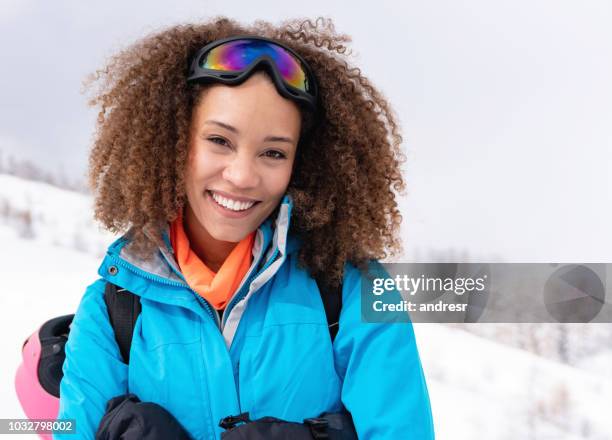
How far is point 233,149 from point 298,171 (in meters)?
0.33

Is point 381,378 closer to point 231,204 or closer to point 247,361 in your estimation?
point 247,361

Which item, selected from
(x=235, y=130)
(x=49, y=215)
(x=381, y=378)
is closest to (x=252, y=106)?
(x=235, y=130)

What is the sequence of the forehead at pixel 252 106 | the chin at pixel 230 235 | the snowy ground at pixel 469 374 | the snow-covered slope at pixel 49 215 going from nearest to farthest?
the forehead at pixel 252 106 < the chin at pixel 230 235 < the snowy ground at pixel 469 374 < the snow-covered slope at pixel 49 215

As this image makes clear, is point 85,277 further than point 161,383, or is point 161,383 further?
point 85,277

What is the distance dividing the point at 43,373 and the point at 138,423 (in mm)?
636

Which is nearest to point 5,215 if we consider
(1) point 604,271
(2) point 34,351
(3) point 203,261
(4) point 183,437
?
Answer: (2) point 34,351

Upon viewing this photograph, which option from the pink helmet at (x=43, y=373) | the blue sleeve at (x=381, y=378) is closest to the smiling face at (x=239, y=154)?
the blue sleeve at (x=381, y=378)

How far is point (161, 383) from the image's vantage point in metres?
1.60

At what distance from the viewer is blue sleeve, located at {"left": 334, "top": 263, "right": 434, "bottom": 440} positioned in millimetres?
1548

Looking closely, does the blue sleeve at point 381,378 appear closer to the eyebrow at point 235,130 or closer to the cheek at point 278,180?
the cheek at point 278,180

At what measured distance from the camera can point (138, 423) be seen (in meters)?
1.47

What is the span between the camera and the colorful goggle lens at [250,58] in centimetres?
160

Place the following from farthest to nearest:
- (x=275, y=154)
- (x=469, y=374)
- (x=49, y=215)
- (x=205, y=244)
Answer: (x=49, y=215) < (x=469, y=374) < (x=205, y=244) < (x=275, y=154)

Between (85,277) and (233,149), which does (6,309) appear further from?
(233,149)
